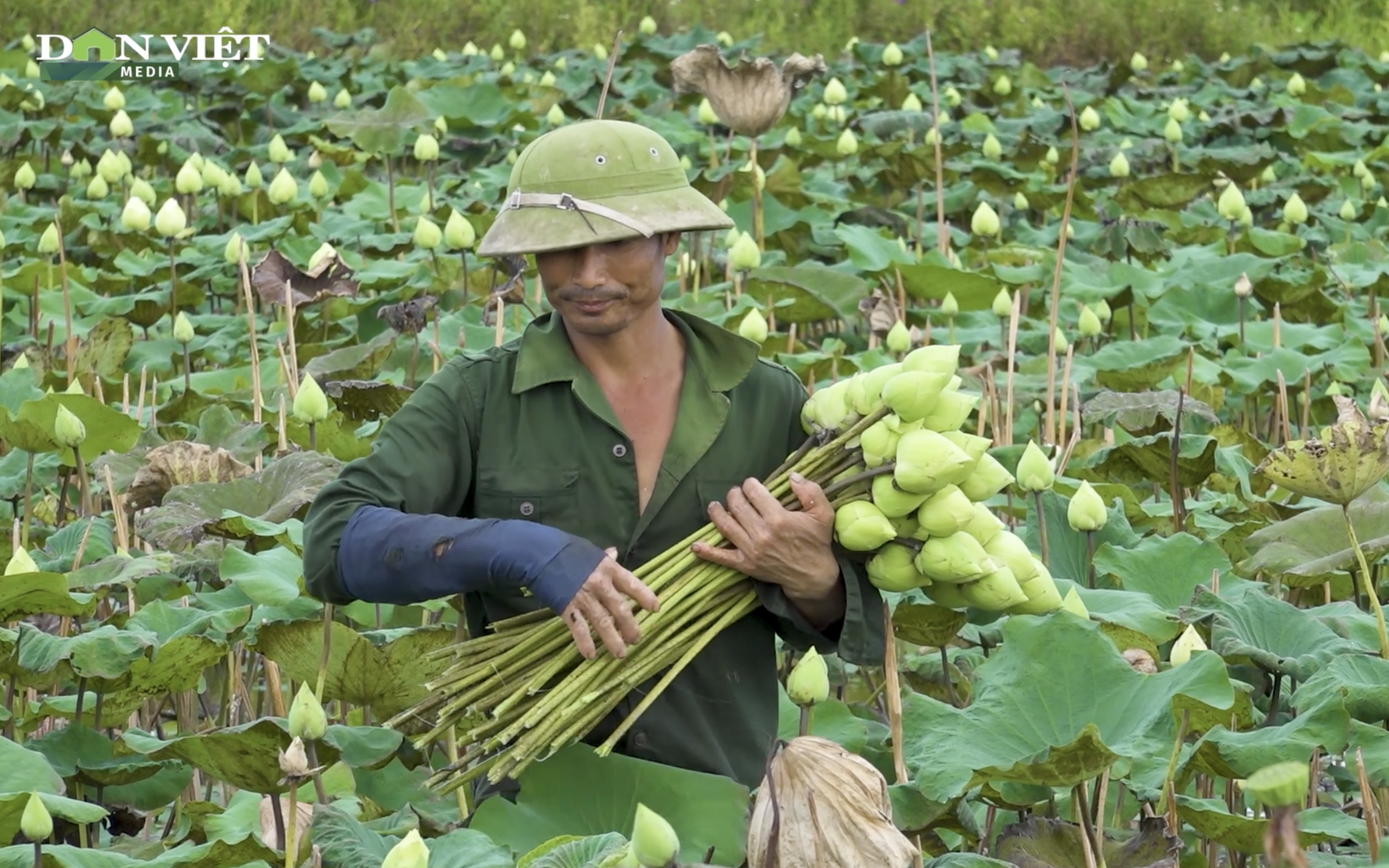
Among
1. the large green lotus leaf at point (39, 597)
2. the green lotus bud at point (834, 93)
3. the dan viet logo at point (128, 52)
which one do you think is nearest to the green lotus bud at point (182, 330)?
the large green lotus leaf at point (39, 597)

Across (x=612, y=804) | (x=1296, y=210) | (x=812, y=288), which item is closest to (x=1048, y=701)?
(x=612, y=804)

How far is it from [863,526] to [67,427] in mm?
1597

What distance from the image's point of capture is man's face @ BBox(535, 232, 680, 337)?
2.23m

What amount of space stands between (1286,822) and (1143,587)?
1.66 m

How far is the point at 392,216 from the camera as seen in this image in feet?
20.0

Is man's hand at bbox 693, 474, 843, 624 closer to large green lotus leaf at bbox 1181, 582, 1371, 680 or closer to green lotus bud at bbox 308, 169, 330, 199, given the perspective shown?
large green lotus leaf at bbox 1181, 582, 1371, 680

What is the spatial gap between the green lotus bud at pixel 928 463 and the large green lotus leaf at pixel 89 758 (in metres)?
1.03

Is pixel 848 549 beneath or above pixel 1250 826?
above

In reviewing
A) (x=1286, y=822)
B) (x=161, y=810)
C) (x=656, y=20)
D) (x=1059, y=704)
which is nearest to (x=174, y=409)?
(x=161, y=810)

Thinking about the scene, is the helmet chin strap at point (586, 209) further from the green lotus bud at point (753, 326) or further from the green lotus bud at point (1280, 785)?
the green lotus bud at point (753, 326)

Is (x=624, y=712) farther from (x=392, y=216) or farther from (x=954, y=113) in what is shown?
(x=954, y=113)

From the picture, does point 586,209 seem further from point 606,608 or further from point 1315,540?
point 1315,540

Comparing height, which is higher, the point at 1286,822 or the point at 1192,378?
the point at 1286,822

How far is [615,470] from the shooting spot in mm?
2334
